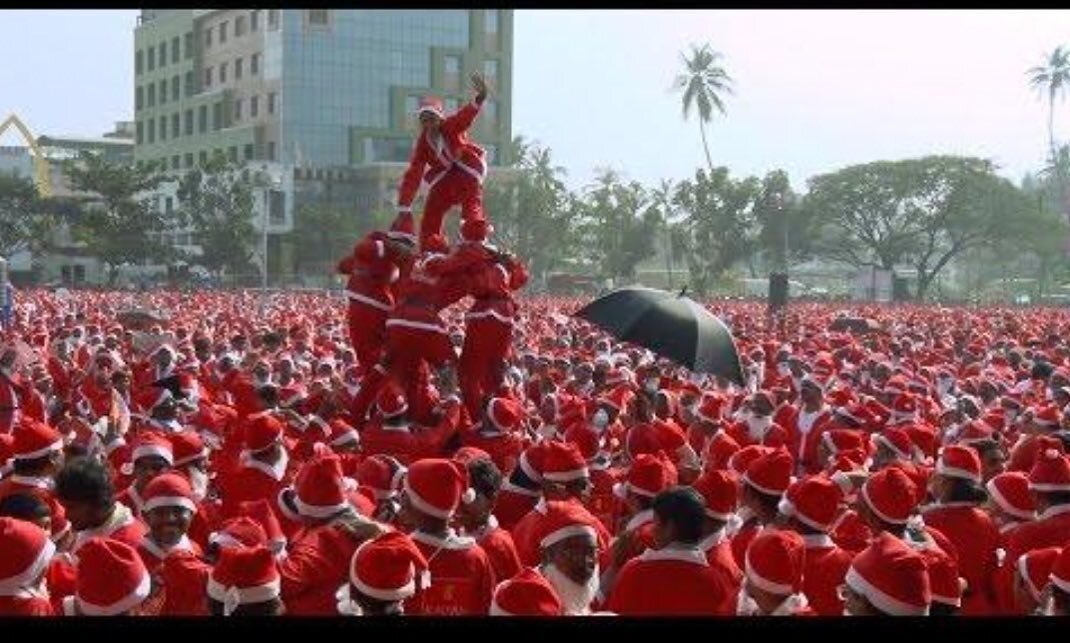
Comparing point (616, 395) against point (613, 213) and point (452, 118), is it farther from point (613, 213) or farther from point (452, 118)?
point (613, 213)

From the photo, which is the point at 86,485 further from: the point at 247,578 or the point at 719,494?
the point at 719,494

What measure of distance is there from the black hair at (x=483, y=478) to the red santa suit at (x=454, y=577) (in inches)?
26.7

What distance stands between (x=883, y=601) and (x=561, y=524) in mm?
1419

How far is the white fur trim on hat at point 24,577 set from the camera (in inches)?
165

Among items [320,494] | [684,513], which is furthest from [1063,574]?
[320,494]

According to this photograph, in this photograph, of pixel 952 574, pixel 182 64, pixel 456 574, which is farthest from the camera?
pixel 182 64

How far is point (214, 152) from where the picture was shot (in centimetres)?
8138

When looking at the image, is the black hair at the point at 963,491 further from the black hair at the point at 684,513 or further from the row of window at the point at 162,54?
the row of window at the point at 162,54

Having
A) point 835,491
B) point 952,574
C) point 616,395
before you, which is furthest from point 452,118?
point 952,574

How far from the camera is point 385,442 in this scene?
30.3 feet

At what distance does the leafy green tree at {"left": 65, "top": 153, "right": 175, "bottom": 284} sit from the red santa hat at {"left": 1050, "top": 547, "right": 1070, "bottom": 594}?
189 feet

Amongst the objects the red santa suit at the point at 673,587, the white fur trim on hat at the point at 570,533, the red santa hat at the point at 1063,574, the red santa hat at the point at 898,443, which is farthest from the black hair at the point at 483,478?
the red santa hat at the point at 898,443
